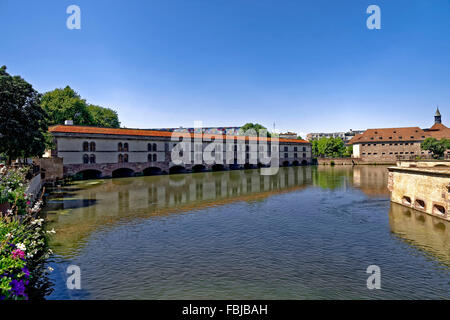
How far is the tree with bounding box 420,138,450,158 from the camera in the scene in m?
83.3

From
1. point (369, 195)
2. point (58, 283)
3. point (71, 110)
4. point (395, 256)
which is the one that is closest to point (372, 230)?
point (395, 256)

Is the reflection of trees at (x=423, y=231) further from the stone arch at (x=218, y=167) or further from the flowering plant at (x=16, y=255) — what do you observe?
the stone arch at (x=218, y=167)

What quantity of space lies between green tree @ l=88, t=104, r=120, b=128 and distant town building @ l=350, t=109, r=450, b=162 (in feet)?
278

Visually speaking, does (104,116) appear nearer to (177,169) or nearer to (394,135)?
(177,169)

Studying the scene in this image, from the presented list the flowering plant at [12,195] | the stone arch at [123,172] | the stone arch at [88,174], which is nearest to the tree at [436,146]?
the stone arch at [123,172]

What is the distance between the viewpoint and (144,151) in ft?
182

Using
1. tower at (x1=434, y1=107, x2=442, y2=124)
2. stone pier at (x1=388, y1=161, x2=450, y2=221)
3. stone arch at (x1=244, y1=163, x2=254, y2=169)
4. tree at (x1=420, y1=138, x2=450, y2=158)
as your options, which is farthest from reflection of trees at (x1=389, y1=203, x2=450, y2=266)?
tower at (x1=434, y1=107, x2=442, y2=124)

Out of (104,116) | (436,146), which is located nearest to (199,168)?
(104,116)

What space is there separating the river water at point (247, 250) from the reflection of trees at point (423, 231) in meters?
0.06

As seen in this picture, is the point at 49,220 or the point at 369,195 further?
the point at 369,195

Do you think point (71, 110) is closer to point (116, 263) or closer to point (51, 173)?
point (51, 173)

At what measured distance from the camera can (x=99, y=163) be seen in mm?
48906
